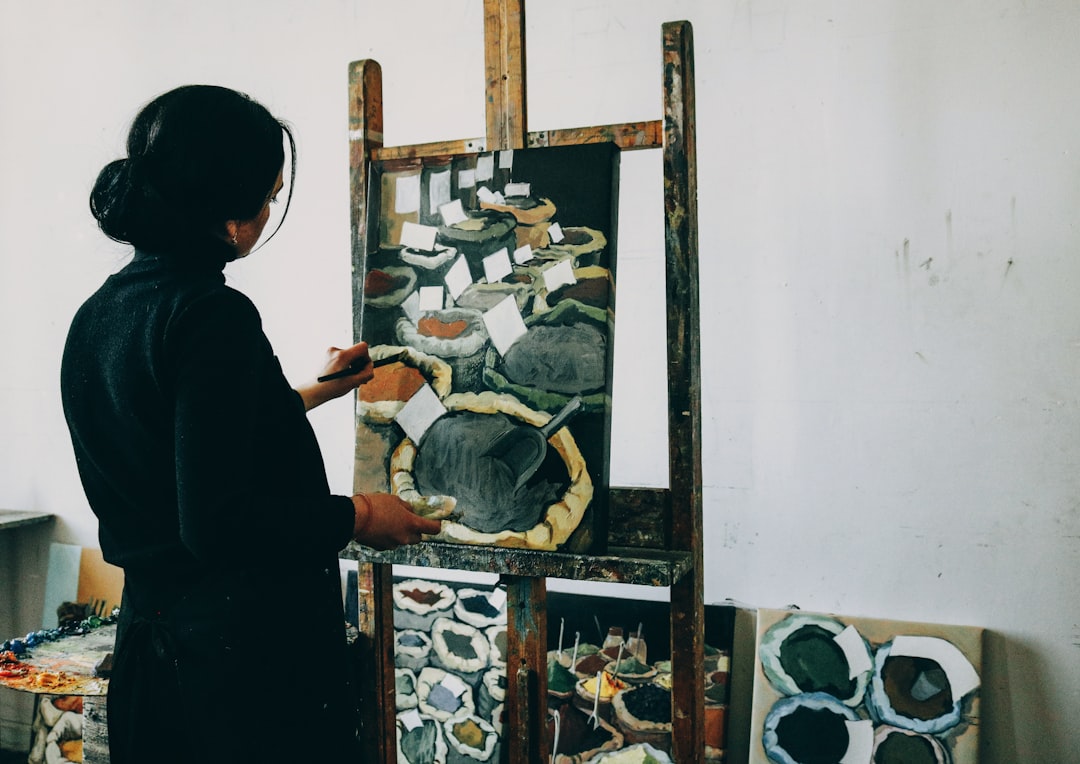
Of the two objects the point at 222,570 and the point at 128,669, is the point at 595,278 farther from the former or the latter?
the point at 128,669

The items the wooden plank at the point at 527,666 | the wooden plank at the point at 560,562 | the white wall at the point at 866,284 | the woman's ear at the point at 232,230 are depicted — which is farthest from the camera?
the white wall at the point at 866,284

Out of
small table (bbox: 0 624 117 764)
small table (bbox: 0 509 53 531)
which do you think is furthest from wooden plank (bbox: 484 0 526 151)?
small table (bbox: 0 509 53 531)

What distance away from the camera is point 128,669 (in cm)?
114

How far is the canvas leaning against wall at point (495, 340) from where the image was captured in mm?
1562

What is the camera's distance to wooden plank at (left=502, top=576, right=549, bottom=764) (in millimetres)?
1671

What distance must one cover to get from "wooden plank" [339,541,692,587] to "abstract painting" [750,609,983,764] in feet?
2.76

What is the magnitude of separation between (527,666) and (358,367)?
0.62 metres

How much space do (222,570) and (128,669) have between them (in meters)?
0.18

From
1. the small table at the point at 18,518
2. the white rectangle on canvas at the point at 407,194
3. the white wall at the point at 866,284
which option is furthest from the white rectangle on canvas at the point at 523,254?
the small table at the point at 18,518

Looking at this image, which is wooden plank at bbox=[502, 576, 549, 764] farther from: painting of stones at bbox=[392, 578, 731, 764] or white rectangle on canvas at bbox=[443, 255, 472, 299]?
painting of stones at bbox=[392, 578, 731, 764]

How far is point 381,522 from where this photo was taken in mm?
1229

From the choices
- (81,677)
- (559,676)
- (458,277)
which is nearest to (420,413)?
(458,277)

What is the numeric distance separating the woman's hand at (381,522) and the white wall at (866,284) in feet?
3.95

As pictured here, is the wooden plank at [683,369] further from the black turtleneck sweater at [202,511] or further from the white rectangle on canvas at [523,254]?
the black turtleneck sweater at [202,511]
